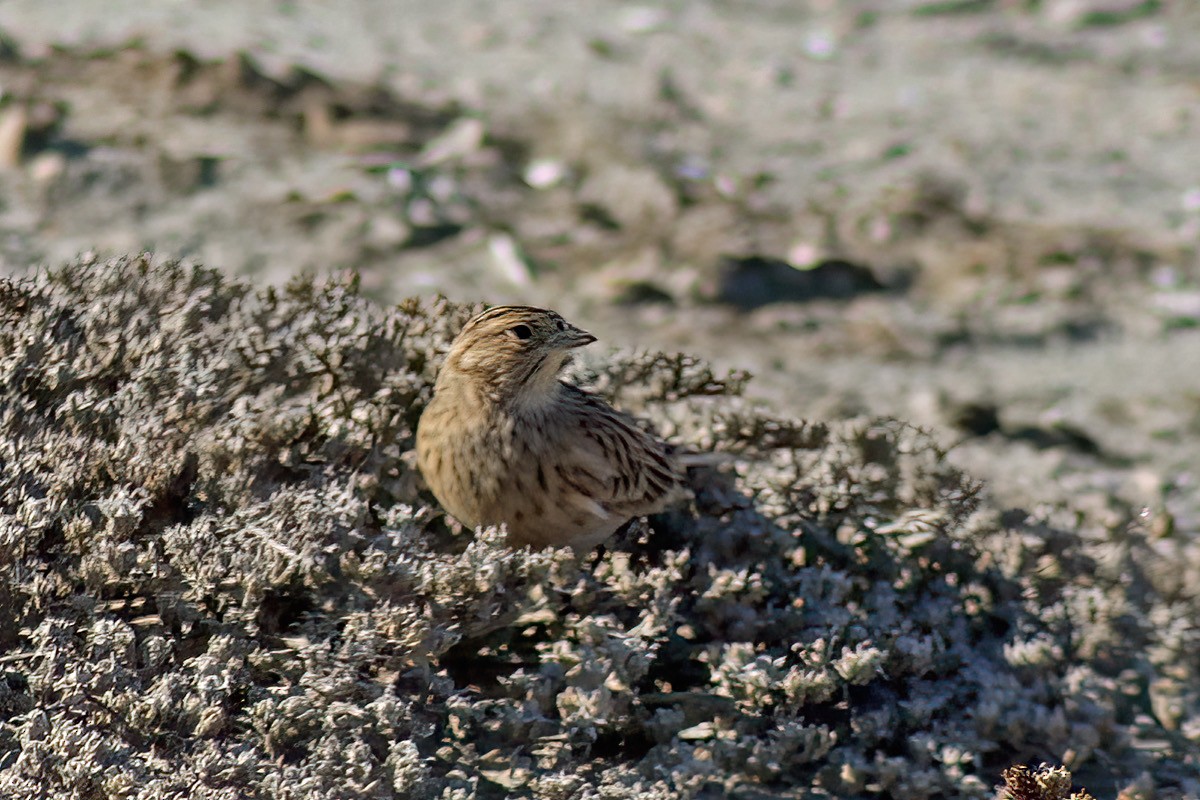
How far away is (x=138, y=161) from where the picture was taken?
23.2ft

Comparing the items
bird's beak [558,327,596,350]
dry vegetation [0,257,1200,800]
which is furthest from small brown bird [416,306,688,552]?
dry vegetation [0,257,1200,800]

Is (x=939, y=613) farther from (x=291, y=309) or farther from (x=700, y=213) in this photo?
(x=700, y=213)

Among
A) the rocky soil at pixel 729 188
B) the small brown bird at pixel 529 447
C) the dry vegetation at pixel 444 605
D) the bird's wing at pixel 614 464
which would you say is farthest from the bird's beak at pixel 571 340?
the rocky soil at pixel 729 188

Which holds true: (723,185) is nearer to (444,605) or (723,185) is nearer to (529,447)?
(529,447)

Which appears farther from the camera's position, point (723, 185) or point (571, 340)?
point (723, 185)

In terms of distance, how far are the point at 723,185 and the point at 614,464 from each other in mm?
3541

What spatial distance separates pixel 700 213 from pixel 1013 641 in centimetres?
339

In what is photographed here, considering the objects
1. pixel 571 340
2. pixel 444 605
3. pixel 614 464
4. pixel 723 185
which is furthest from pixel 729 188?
pixel 444 605

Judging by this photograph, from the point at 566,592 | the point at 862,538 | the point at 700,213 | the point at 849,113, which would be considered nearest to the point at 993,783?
the point at 862,538

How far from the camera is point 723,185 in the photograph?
7598 mm

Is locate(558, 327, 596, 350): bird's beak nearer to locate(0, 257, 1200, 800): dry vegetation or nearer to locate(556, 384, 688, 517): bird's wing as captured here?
locate(556, 384, 688, 517): bird's wing

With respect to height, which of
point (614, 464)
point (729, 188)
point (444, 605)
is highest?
point (729, 188)

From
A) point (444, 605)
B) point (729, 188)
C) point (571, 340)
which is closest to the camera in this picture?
point (444, 605)

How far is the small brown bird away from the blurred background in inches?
56.1
